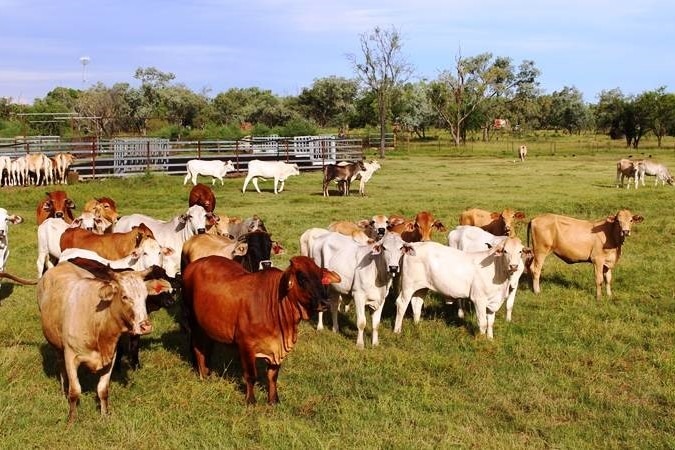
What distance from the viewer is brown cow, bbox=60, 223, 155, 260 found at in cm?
895

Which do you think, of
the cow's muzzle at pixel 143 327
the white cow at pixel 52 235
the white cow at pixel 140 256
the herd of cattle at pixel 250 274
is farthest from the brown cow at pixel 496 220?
the cow's muzzle at pixel 143 327

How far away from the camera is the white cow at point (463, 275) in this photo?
8.59 m

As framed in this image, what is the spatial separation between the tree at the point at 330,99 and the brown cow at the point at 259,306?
6883cm

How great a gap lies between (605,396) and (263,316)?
3459mm

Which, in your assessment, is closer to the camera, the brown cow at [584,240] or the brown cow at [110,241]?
the brown cow at [110,241]

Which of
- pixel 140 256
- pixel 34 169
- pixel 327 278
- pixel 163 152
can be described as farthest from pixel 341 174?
pixel 327 278

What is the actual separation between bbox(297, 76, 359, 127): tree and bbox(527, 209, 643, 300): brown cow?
63797 mm

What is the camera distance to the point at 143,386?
6809mm

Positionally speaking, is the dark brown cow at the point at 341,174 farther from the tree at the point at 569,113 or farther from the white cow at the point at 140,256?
the tree at the point at 569,113

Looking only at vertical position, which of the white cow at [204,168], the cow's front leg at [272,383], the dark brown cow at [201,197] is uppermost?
the white cow at [204,168]

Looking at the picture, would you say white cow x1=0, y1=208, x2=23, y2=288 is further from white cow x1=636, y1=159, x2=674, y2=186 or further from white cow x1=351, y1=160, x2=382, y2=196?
white cow x1=636, y1=159, x2=674, y2=186

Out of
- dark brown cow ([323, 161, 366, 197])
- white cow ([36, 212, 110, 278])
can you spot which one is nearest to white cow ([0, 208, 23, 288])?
white cow ([36, 212, 110, 278])

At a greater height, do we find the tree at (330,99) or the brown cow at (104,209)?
the tree at (330,99)

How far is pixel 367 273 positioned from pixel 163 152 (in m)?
25.6
